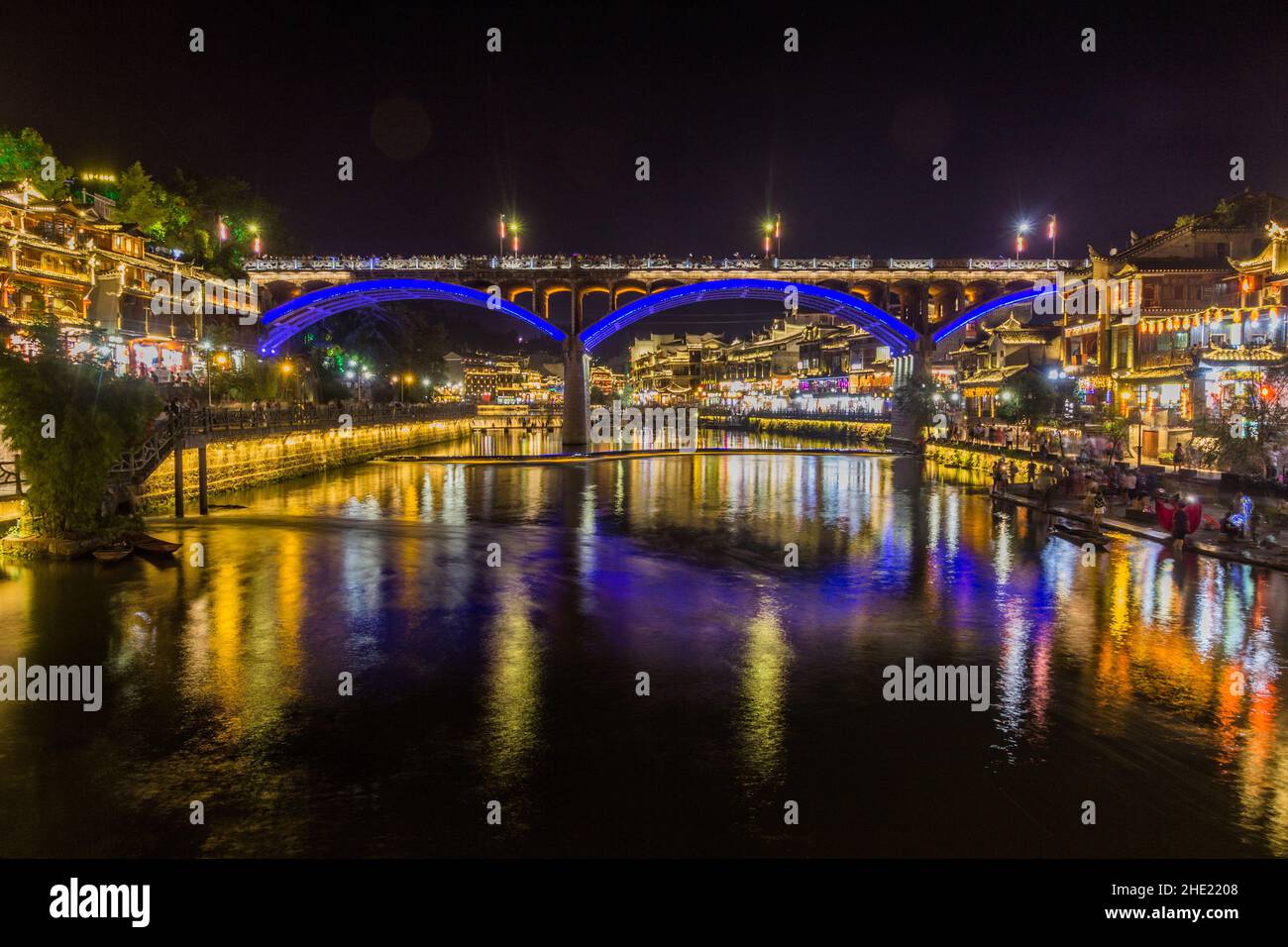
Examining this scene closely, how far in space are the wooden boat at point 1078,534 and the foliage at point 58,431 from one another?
74.5 feet

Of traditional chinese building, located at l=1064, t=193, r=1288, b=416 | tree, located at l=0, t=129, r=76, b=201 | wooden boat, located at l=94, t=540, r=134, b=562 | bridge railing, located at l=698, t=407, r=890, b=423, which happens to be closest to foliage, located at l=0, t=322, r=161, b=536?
wooden boat, located at l=94, t=540, r=134, b=562

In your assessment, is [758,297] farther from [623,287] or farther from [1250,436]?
[1250,436]

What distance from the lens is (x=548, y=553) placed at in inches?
772

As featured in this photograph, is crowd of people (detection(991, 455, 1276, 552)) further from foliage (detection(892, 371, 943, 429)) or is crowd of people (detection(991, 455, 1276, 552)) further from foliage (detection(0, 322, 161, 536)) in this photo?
foliage (detection(892, 371, 943, 429))

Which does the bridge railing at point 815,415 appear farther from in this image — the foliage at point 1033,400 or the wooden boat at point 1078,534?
the wooden boat at point 1078,534

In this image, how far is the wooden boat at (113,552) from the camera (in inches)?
685

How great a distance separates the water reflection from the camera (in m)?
6.58

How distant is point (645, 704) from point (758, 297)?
2649 inches

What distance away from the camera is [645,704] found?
9219mm

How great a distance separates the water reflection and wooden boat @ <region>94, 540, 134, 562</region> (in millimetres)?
675

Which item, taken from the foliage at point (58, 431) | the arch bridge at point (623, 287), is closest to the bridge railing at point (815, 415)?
the arch bridge at point (623, 287)

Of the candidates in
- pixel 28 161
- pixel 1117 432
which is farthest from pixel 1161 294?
pixel 28 161

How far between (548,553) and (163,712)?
11.0 m

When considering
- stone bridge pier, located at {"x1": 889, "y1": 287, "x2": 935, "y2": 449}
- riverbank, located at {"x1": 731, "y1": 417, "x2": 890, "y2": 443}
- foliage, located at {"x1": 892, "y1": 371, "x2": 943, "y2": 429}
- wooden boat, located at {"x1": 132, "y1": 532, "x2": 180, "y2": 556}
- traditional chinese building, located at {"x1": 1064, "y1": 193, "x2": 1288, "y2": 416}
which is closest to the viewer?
wooden boat, located at {"x1": 132, "y1": 532, "x2": 180, "y2": 556}
